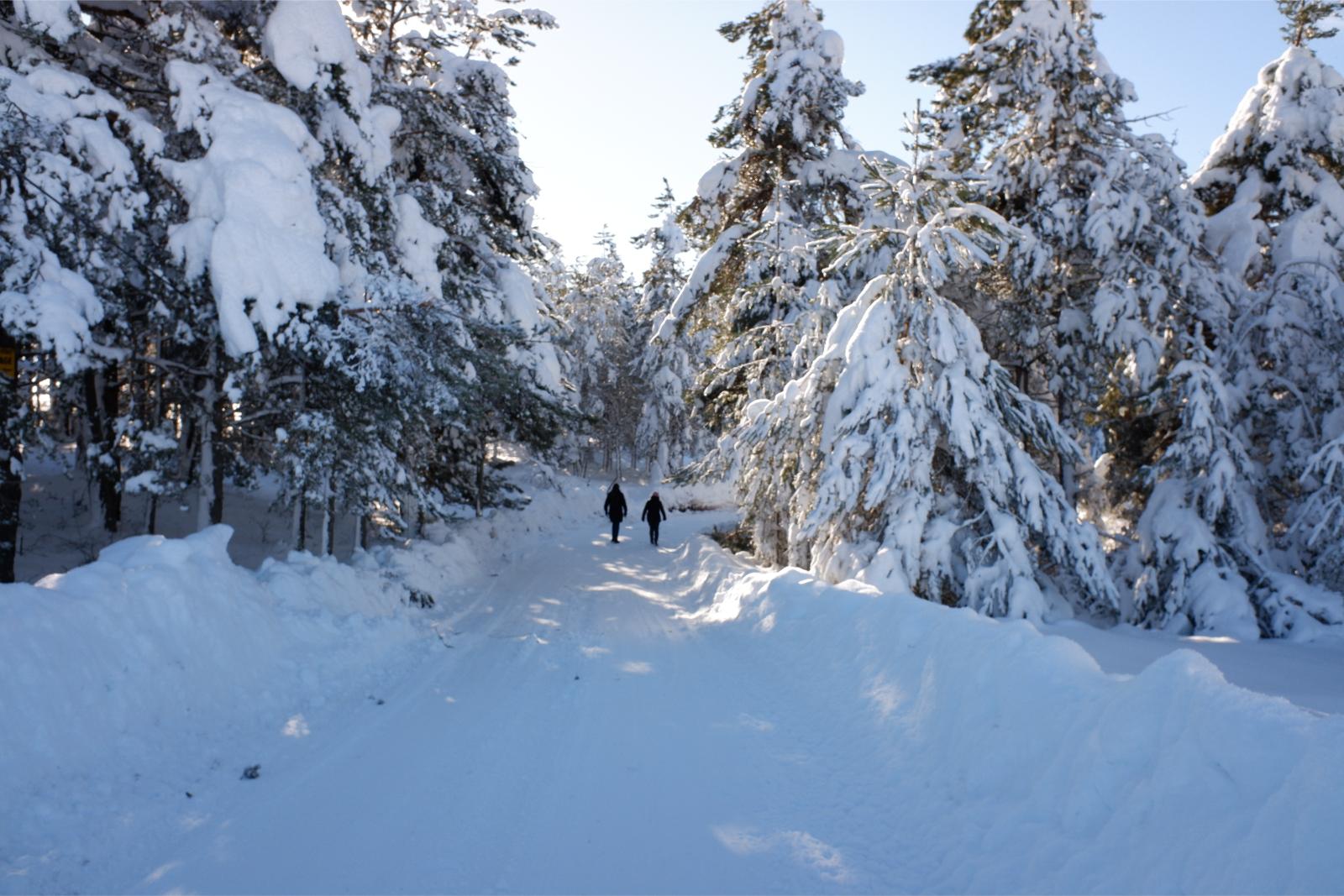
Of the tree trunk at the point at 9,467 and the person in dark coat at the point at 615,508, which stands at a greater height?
the tree trunk at the point at 9,467

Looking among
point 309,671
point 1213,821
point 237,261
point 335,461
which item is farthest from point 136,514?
point 1213,821

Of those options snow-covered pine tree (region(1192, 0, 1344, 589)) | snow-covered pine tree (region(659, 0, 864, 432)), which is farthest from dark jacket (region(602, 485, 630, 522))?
snow-covered pine tree (region(1192, 0, 1344, 589))

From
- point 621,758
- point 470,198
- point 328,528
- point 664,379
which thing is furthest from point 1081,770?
point 664,379

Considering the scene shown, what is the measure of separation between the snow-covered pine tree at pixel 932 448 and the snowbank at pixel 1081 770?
3.98 meters

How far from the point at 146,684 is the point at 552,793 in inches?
129

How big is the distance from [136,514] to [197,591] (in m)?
11.1

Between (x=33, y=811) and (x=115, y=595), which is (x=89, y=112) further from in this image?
(x=33, y=811)

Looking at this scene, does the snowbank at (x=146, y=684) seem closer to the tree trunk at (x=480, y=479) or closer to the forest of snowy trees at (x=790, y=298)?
the forest of snowy trees at (x=790, y=298)

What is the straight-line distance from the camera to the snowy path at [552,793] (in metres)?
3.90

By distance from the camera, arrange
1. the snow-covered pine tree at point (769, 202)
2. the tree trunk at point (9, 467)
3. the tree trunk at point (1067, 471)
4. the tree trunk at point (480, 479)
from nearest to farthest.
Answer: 1. the tree trunk at point (9, 467)
2. the tree trunk at point (1067, 471)
3. the snow-covered pine tree at point (769, 202)
4. the tree trunk at point (480, 479)

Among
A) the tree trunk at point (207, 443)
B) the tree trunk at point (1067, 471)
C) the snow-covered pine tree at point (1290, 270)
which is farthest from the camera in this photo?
the tree trunk at point (1067, 471)

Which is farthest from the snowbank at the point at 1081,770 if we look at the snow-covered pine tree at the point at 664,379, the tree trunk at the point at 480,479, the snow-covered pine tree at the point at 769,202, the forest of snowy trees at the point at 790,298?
the snow-covered pine tree at the point at 664,379

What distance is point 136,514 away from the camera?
15383 millimetres

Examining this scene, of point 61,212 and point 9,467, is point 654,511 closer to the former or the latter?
point 9,467
